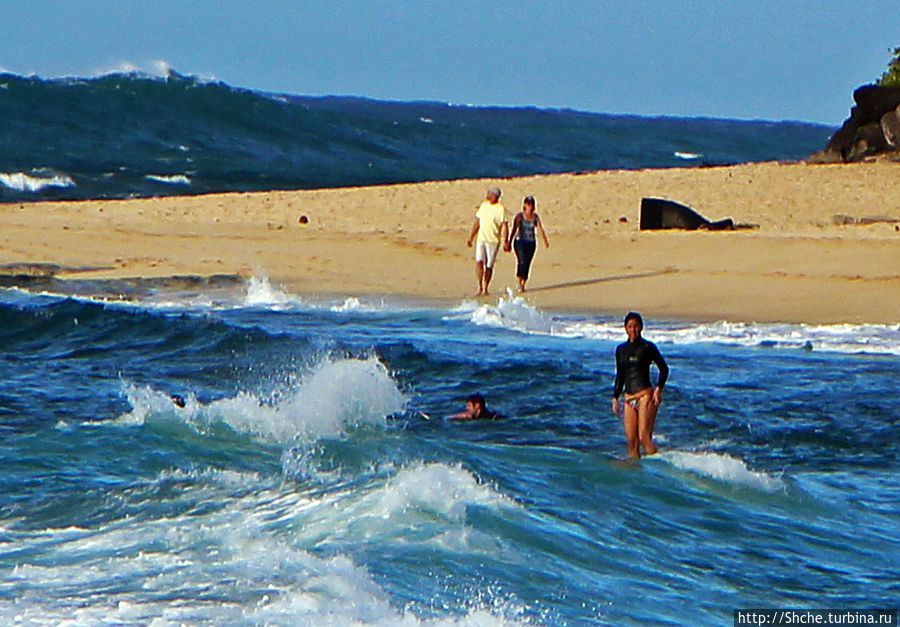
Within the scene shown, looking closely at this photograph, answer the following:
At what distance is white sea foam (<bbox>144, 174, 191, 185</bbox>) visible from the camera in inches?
1545

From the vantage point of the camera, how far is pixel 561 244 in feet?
69.1

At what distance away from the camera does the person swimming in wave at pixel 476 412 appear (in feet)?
37.2

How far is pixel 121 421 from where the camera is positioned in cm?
1070

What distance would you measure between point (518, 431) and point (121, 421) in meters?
2.92

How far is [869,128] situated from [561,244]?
454 inches

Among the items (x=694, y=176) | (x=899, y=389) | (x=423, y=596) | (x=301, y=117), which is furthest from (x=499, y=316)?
(x=301, y=117)

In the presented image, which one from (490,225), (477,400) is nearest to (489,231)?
(490,225)

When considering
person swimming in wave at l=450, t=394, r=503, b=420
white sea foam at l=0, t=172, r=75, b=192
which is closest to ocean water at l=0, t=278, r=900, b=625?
person swimming in wave at l=450, t=394, r=503, b=420

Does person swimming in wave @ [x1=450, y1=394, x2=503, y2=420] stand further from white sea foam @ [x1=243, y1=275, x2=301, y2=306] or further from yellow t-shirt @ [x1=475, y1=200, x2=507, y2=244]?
white sea foam @ [x1=243, y1=275, x2=301, y2=306]

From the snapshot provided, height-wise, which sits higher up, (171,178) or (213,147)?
(213,147)

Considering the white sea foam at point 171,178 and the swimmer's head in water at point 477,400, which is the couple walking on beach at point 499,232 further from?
the white sea foam at point 171,178

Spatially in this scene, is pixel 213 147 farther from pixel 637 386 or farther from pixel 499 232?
pixel 637 386

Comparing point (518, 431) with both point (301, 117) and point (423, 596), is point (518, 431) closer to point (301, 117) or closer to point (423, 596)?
point (423, 596)

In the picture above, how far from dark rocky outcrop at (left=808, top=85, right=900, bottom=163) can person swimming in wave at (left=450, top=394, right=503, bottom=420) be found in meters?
19.6
